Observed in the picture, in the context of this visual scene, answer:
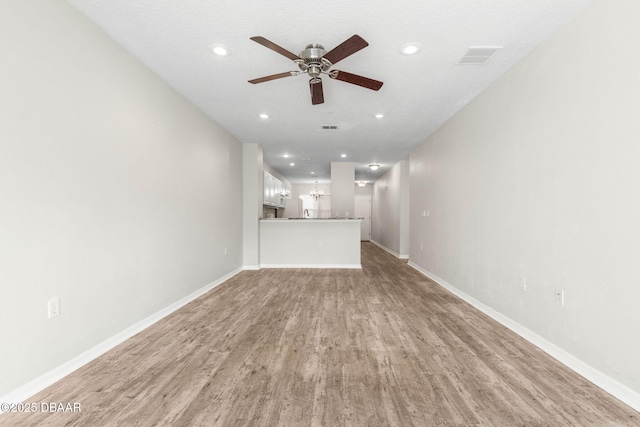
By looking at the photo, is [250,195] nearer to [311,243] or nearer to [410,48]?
[311,243]

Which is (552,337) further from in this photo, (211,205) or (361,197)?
(361,197)

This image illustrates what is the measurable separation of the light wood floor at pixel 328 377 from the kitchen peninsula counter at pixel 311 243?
303 centimetres

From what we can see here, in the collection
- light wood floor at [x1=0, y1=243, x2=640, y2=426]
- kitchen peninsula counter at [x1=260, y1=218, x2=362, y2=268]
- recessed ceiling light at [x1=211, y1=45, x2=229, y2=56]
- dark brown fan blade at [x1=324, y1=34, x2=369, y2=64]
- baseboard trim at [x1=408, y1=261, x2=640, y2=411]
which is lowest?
light wood floor at [x1=0, y1=243, x2=640, y2=426]

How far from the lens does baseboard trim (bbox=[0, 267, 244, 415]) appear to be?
172 cm

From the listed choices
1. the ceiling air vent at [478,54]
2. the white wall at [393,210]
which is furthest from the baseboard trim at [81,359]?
the white wall at [393,210]

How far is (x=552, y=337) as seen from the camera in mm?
2357

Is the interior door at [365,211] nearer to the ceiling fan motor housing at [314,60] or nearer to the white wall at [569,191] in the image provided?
the white wall at [569,191]

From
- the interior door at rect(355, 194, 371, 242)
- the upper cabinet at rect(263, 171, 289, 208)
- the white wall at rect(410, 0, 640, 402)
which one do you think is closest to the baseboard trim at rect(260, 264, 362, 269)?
the upper cabinet at rect(263, 171, 289, 208)

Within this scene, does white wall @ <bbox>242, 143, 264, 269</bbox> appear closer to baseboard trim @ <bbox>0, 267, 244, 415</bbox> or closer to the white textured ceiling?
the white textured ceiling

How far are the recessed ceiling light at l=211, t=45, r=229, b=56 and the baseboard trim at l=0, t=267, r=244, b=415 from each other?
2.69 meters

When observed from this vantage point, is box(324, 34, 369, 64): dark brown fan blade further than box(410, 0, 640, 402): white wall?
Yes

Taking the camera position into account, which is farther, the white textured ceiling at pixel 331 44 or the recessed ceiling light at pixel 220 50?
the recessed ceiling light at pixel 220 50

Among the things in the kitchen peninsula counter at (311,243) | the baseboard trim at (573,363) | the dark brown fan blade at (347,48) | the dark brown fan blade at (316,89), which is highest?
the dark brown fan blade at (347,48)

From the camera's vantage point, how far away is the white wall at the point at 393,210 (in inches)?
302
